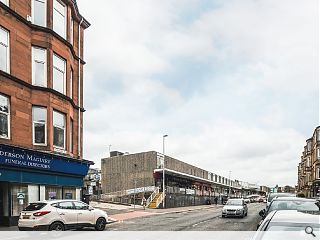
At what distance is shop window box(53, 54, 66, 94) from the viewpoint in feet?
82.1

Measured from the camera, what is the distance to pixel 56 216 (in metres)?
17.3

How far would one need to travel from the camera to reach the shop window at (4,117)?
20.8 metres

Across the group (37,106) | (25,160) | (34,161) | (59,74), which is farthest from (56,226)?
(59,74)

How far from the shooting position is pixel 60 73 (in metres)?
25.9

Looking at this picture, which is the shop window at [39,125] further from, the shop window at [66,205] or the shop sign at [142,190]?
the shop sign at [142,190]

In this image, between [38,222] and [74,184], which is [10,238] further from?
[74,184]

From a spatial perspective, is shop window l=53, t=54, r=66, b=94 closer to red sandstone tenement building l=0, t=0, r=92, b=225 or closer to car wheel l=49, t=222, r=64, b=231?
red sandstone tenement building l=0, t=0, r=92, b=225

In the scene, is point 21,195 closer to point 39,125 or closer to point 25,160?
point 25,160

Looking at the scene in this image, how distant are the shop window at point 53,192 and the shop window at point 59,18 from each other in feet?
29.8

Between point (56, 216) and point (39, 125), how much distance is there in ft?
24.6

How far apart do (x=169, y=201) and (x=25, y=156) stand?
3205 centimetres

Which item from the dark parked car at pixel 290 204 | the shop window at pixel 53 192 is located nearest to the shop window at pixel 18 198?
the shop window at pixel 53 192

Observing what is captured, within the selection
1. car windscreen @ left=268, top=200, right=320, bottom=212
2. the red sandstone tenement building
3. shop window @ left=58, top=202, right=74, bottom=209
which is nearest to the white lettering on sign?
the red sandstone tenement building

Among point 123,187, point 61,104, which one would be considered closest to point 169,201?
point 123,187
